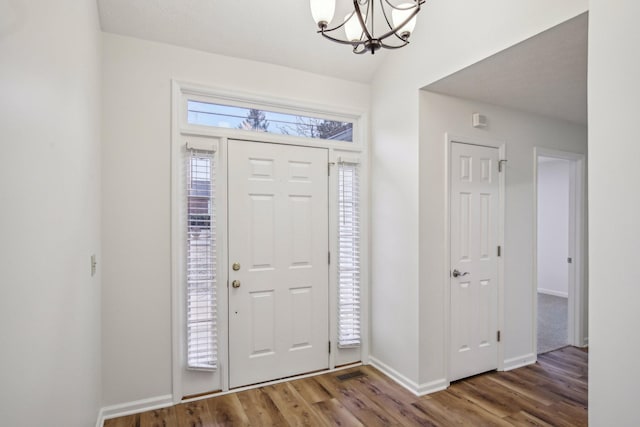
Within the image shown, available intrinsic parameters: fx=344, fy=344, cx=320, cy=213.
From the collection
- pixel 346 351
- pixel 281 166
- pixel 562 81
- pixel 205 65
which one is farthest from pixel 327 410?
pixel 562 81

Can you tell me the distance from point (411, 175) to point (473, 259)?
974mm

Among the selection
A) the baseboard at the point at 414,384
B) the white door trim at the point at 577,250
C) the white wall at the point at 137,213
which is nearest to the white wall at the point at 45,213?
the white wall at the point at 137,213

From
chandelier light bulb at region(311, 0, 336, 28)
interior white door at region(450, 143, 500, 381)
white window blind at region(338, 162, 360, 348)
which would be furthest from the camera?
white window blind at region(338, 162, 360, 348)

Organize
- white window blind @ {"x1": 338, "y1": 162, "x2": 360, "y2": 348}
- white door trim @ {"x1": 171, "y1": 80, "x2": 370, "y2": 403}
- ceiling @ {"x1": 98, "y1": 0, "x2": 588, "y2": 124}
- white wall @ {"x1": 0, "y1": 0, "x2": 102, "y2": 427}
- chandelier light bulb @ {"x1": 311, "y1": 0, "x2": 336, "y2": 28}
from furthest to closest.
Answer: white window blind @ {"x1": 338, "y1": 162, "x2": 360, "y2": 348}, white door trim @ {"x1": 171, "y1": 80, "x2": 370, "y2": 403}, ceiling @ {"x1": 98, "y1": 0, "x2": 588, "y2": 124}, chandelier light bulb @ {"x1": 311, "y1": 0, "x2": 336, "y2": 28}, white wall @ {"x1": 0, "y1": 0, "x2": 102, "y2": 427}

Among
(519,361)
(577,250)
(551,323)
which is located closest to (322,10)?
(519,361)

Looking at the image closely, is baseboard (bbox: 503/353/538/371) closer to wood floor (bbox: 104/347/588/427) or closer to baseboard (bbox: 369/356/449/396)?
wood floor (bbox: 104/347/588/427)

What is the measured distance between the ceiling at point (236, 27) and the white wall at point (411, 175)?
0.60m

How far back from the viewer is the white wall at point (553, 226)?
621 centimetres

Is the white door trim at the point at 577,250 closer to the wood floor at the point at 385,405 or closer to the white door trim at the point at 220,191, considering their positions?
the wood floor at the point at 385,405

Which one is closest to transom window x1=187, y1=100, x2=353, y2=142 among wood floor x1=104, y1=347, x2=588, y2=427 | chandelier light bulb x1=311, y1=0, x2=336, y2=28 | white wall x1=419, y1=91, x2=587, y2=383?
white wall x1=419, y1=91, x2=587, y2=383

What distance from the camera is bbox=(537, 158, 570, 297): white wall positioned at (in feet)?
20.4

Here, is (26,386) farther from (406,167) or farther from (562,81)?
(562,81)

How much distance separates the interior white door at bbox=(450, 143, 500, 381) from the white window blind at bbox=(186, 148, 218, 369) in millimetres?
2005

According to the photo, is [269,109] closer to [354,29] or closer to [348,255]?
[354,29]
